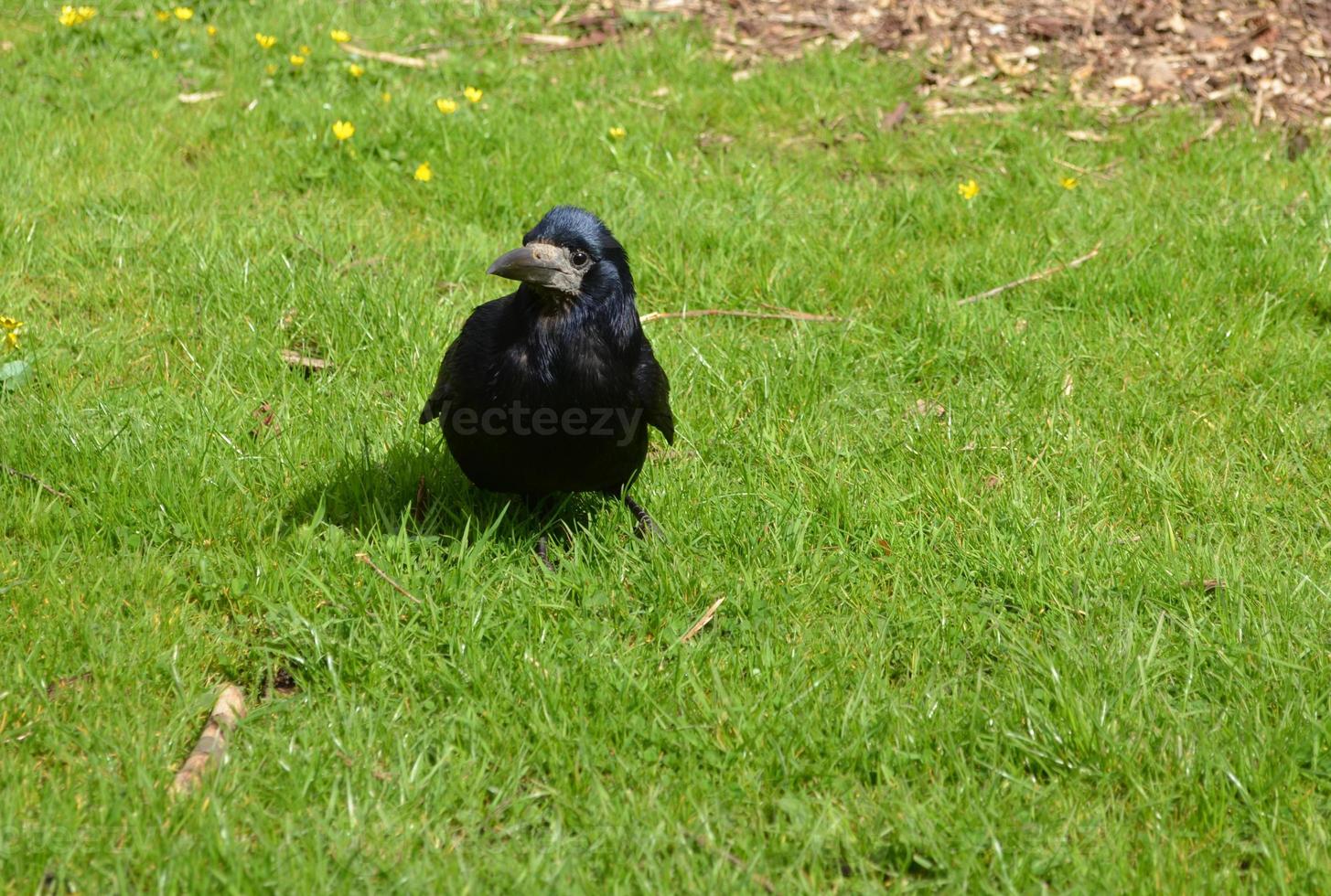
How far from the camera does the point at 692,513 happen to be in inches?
160

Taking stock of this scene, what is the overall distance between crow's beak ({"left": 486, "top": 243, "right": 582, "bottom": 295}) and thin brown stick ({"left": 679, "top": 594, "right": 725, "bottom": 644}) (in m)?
1.00

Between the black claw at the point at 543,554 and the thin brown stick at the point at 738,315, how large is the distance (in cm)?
155

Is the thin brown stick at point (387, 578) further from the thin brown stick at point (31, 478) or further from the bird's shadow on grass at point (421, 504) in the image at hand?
the thin brown stick at point (31, 478)

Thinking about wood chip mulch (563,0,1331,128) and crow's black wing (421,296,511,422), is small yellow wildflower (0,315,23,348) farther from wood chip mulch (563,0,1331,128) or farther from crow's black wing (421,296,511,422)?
wood chip mulch (563,0,1331,128)

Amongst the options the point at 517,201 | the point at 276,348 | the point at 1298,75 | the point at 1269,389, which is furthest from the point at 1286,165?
the point at 276,348

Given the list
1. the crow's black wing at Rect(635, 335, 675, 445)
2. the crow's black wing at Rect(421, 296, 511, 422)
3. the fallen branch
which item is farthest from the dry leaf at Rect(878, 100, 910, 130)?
the crow's black wing at Rect(421, 296, 511, 422)

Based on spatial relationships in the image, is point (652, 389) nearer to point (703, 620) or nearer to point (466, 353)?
point (466, 353)

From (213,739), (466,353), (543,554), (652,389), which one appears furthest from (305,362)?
(213,739)

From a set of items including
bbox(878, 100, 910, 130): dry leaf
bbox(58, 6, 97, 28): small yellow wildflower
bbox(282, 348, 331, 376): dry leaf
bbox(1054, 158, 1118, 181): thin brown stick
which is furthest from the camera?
bbox(58, 6, 97, 28): small yellow wildflower

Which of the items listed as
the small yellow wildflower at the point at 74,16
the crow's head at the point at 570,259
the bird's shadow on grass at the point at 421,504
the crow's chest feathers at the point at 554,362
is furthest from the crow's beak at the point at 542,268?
the small yellow wildflower at the point at 74,16

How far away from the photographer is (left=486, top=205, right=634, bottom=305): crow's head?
11.5 feet

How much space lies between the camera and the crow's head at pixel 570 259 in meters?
3.52

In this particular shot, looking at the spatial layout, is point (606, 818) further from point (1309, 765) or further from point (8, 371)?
point (8, 371)

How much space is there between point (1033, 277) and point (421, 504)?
290 cm
